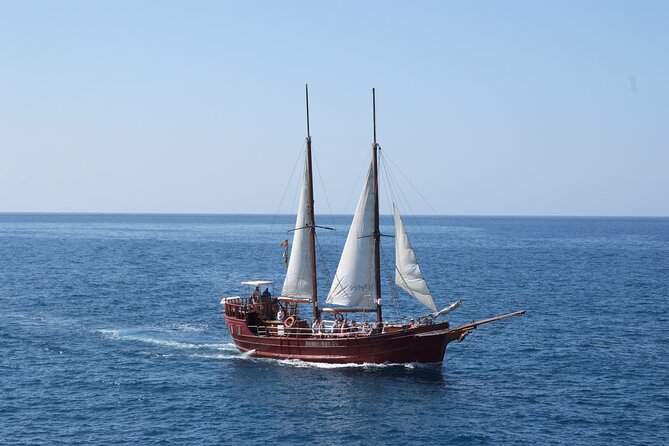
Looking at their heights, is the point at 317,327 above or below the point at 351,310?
below

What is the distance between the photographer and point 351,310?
57.9m

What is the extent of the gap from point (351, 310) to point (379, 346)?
15.3ft

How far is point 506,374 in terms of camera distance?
5284 centimetres

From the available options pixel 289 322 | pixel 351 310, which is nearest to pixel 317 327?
pixel 289 322

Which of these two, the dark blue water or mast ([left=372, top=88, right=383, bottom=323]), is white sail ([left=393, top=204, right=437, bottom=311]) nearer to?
mast ([left=372, top=88, right=383, bottom=323])

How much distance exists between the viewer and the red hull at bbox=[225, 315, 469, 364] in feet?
177

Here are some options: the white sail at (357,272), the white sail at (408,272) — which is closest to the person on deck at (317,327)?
the white sail at (357,272)

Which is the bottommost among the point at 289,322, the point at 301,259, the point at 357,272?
the point at 289,322

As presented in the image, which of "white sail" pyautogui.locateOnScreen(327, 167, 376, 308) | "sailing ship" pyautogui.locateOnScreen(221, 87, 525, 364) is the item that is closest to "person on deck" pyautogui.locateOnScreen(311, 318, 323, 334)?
"sailing ship" pyautogui.locateOnScreen(221, 87, 525, 364)

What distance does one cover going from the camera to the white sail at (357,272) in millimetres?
56656

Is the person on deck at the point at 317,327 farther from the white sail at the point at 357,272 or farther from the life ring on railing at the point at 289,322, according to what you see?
the white sail at the point at 357,272

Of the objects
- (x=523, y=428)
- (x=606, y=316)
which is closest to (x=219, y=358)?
(x=523, y=428)

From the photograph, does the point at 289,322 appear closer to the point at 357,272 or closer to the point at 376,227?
the point at 357,272

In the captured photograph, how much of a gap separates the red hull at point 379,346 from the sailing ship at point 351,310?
0.21 feet
